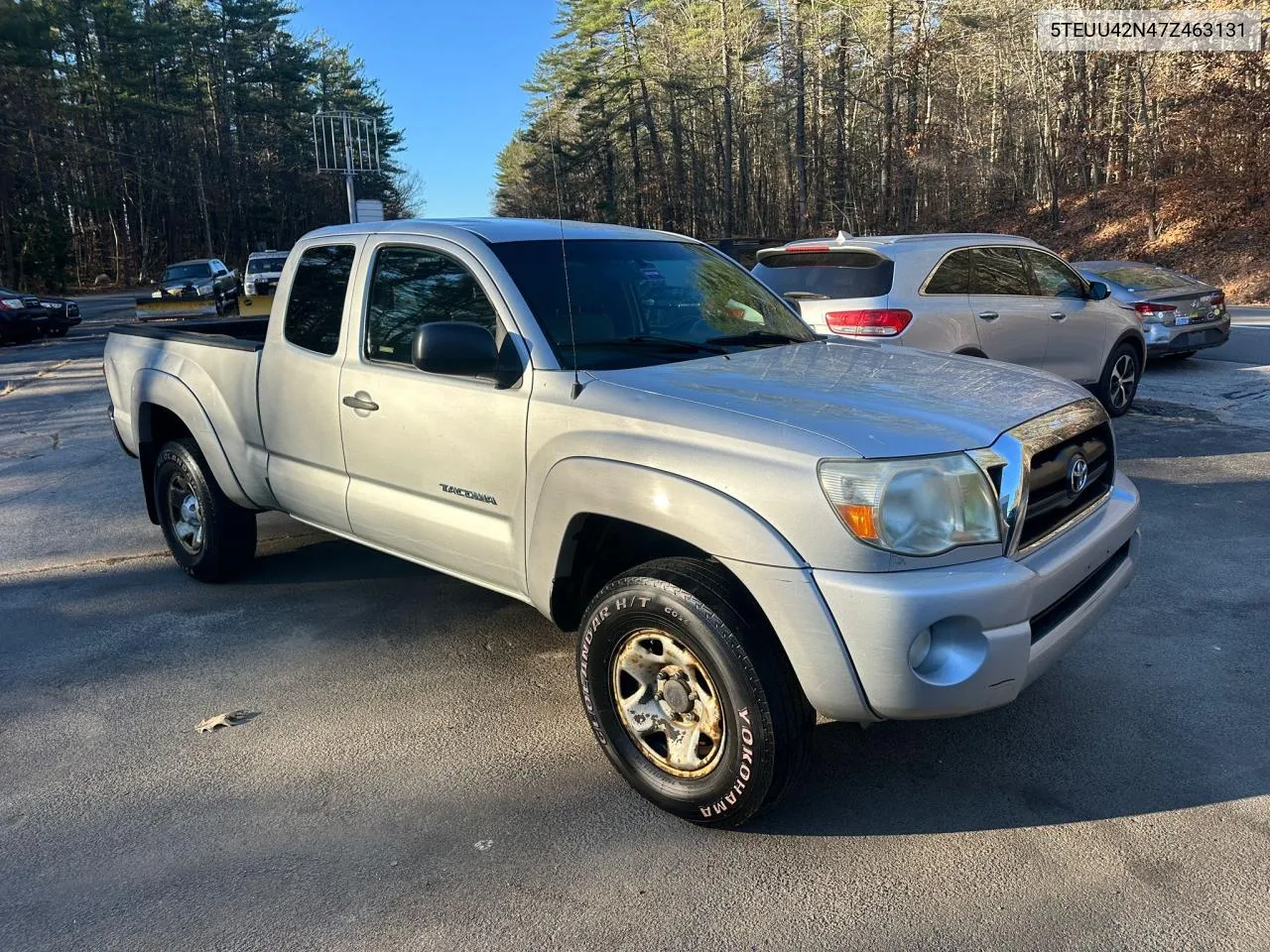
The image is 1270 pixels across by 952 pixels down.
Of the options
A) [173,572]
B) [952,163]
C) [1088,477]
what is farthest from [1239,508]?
[952,163]

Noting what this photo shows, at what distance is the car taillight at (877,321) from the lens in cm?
739

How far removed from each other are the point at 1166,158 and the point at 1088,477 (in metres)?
30.6

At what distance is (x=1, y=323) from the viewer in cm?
2130

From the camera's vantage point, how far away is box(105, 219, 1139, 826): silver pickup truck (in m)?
2.65

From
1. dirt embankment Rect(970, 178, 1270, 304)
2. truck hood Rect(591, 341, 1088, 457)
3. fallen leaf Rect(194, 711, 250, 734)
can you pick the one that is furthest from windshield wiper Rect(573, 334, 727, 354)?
dirt embankment Rect(970, 178, 1270, 304)

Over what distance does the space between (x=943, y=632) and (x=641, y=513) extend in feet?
3.09

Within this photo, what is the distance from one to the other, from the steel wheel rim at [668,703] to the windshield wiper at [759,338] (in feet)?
4.62

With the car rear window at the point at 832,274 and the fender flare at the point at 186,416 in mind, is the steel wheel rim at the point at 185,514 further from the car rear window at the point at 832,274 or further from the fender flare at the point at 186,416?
the car rear window at the point at 832,274

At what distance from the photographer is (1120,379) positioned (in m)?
9.14

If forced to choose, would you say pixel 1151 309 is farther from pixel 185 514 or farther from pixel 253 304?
pixel 185 514

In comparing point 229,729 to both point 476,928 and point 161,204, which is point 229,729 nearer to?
point 476,928

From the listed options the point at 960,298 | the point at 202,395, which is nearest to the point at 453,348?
the point at 202,395

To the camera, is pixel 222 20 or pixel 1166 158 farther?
pixel 222 20

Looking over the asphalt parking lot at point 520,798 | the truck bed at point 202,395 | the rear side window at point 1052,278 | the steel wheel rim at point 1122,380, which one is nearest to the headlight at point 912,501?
the asphalt parking lot at point 520,798
